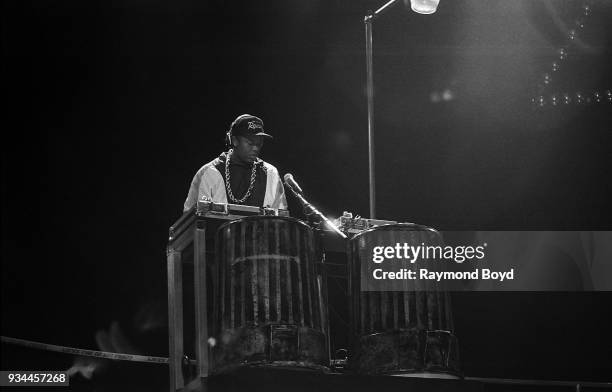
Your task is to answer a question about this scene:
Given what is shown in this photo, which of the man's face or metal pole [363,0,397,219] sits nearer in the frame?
the man's face

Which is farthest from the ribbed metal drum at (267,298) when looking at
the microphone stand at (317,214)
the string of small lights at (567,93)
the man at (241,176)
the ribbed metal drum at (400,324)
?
the string of small lights at (567,93)

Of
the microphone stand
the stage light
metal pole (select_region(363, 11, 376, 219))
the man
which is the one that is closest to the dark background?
metal pole (select_region(363, 11, 376, 219))

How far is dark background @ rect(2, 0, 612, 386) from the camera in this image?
8352mm

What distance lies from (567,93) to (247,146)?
3.64 metres

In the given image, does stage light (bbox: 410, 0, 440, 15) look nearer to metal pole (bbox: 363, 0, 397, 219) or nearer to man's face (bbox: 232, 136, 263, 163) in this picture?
metal pole (bbox: 363, 0, 397, 219)

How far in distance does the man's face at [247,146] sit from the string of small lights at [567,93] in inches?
137

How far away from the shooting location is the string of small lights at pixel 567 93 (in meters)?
9.01

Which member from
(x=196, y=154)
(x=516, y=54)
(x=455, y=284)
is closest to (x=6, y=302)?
(x=196, y=154)

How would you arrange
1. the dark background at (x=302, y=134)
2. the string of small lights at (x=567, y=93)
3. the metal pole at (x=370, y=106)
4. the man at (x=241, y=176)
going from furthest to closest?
1. the string of small lights at (x=567, y=93)
2. the dark background at (x=302, y=134)
3. the metal pole at (x=370, y=106)
4. the man at (x=241, y=176)

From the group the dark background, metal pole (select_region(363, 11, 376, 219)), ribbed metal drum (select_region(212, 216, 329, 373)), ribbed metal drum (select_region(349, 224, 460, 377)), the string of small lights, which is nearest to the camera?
ribbed metal drum (select_region(212, 216, 329, 373))

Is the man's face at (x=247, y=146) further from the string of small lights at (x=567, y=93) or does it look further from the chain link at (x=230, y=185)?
the string of small lights at (x=567, y=93)

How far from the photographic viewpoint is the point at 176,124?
861cm

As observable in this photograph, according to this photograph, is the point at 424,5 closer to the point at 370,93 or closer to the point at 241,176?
the point at 370,93

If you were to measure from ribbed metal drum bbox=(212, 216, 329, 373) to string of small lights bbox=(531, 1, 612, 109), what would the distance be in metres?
4.09
